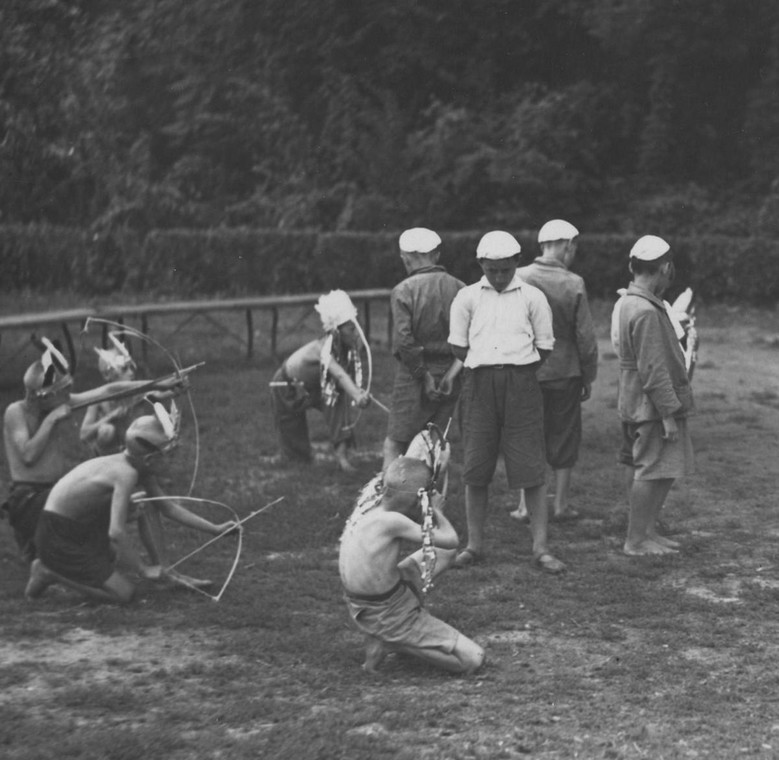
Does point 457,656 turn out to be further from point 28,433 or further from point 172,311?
point 172,311

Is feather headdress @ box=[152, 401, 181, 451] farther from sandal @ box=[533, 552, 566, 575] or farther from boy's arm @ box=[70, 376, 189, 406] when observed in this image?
sandal @ box=[533, 552, 566, 575]

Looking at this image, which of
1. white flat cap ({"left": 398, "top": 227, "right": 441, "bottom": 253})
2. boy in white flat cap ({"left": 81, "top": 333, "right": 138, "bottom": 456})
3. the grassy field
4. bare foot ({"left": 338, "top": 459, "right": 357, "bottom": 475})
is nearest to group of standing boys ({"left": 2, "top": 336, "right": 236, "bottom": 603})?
the grassy field

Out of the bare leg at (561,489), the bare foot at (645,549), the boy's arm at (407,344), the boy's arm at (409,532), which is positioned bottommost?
the bare foot at (645,549)

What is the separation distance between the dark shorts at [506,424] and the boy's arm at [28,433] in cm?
211

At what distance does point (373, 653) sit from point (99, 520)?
1.82m

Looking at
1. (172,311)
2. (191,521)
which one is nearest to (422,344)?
(191,521)

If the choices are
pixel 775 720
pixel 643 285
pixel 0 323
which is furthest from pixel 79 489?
pixel 0 323

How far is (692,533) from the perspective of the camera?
26.7 feet

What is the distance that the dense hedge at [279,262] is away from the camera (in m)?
18.7

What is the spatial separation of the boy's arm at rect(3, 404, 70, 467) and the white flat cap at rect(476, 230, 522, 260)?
2.31 meters

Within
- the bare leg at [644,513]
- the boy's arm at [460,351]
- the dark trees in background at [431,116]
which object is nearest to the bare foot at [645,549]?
the bare leg at [644,513]

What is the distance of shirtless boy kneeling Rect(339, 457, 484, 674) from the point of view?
590 centimetres

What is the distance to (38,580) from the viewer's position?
7.10 m

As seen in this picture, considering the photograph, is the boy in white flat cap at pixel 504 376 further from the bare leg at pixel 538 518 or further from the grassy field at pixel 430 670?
Answer: the grassy field at pixel 430 670
